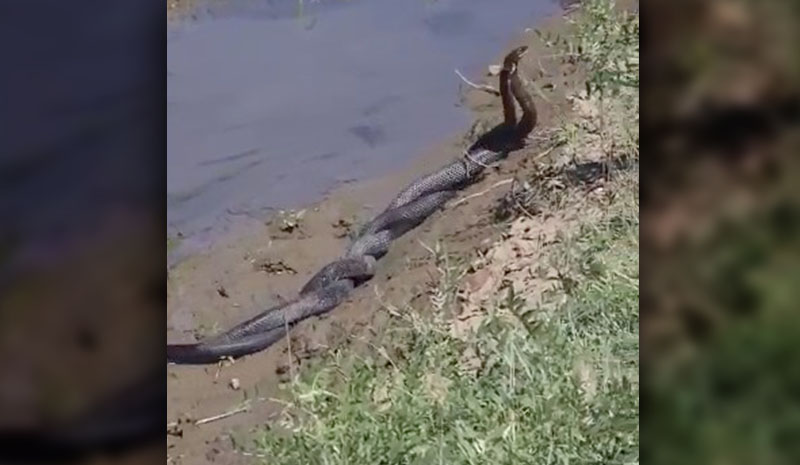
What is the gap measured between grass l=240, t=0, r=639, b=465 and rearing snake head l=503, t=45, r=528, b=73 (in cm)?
10

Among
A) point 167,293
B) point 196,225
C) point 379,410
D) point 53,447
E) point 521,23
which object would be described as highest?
point 521,23

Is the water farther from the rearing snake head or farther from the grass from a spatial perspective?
the grass

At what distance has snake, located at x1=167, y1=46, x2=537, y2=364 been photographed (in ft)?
5.88

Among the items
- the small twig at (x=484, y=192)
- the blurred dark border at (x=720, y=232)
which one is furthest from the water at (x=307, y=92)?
the blurred dark border at (x=720, y=232)

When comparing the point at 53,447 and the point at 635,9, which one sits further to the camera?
the point at 53,447

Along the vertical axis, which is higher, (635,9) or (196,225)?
(635,9)

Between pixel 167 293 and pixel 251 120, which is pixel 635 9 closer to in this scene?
pixel 251 120

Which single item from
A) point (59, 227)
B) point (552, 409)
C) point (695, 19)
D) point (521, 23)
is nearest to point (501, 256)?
point (552, 409)

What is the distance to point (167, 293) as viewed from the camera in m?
1.83

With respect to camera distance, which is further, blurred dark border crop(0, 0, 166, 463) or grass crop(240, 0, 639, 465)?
blurred dark border crop(0, 0, 166, 463)

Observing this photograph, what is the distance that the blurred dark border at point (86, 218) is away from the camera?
1863 millimetres

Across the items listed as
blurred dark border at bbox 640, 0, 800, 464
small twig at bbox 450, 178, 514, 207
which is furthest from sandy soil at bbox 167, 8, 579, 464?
blurred dark border at bbox 640, 0, 800, 464

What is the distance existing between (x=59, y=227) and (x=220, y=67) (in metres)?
0.42

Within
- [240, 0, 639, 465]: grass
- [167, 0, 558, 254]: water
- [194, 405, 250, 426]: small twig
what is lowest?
[194, 405, 250, 426]: small twig
